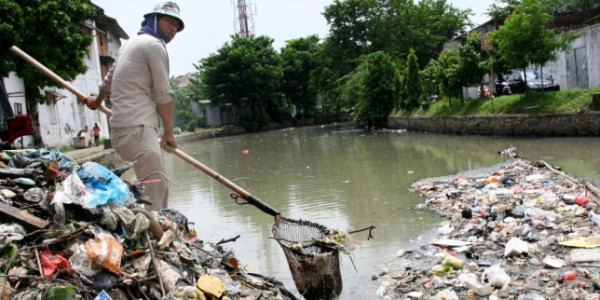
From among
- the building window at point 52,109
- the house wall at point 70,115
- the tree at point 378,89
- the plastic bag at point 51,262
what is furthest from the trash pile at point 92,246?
the tree at point 378,89

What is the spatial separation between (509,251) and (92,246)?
3.28 metres

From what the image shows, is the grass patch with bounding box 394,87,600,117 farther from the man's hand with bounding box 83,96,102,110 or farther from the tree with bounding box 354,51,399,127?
the man's hand with bounding box 83,96,102,110

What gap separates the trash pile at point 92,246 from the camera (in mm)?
2770

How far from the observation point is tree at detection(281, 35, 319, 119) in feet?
141

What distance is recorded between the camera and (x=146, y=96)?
155 inches

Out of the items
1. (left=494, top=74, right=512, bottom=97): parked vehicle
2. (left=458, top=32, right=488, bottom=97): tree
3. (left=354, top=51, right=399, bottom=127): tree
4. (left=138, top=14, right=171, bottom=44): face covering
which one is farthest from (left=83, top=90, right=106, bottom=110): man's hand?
(left=354, top=51, right=399, bottom=127): tree

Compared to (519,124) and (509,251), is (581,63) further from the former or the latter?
(509,251)

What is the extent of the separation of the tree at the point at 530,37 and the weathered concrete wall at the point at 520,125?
1.90 meters

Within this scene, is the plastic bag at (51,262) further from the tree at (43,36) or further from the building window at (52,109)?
the building window at (52,109)

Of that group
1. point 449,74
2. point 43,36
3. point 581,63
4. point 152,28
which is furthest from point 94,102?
point 449,74

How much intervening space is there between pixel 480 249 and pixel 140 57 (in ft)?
10.9

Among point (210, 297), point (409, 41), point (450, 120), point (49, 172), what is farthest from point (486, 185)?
point (409, 41)

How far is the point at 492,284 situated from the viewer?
3.80 m

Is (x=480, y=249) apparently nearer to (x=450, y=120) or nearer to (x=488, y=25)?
(x=450, y=120)
